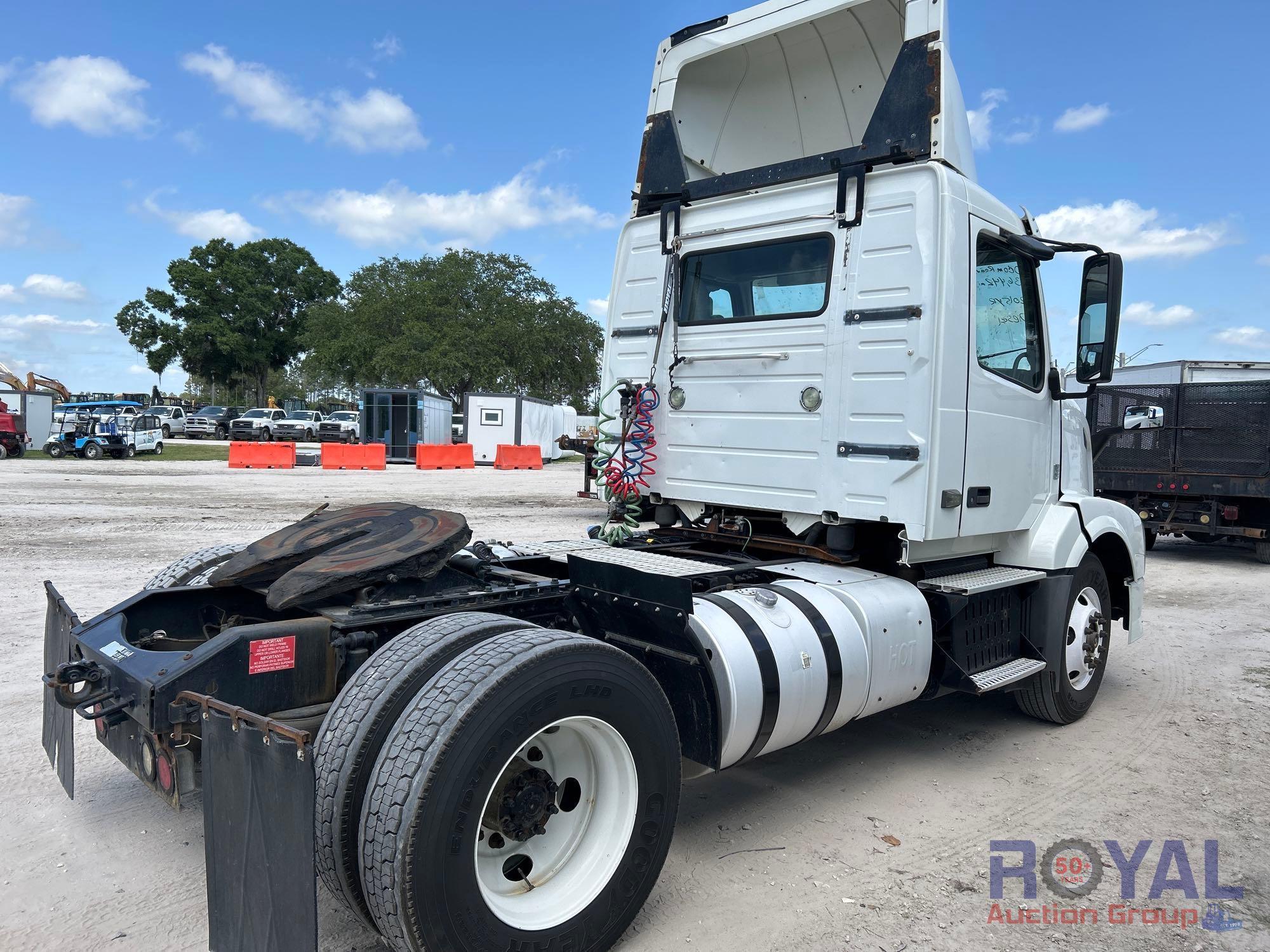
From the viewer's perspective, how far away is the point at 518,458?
31062 mm

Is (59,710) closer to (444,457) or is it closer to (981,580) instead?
(981,580)

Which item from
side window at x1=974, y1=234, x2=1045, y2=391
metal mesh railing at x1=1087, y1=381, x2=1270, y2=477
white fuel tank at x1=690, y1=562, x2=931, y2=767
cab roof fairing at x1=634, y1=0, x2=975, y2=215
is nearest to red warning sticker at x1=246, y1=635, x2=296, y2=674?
white fuel tank at x1=690, y1=562, x2=931, y2=767

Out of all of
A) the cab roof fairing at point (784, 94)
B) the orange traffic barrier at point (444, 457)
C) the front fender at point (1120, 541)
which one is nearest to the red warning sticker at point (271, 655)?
the cab roof fairing at point (784, 94)

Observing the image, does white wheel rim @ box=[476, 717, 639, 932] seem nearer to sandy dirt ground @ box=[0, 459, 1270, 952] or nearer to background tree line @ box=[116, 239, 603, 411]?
sandy dirt ground @ box=[0, 459, 1270, 952]

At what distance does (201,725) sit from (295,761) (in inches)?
18.3

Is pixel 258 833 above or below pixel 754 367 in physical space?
below

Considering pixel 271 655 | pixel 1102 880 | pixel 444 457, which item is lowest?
pixel 1102 880

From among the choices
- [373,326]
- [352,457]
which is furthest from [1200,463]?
[373,326]

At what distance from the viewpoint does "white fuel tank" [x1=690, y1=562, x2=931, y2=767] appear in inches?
127

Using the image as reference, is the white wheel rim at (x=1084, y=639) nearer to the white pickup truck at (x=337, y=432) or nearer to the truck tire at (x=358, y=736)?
the truck tire at (x=358, y=736)

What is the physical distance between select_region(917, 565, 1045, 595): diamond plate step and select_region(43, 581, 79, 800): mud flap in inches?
150

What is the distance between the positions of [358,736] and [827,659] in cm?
194

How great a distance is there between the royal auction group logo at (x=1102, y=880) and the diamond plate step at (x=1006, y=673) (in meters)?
0.78

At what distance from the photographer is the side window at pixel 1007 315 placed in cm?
A: 452
